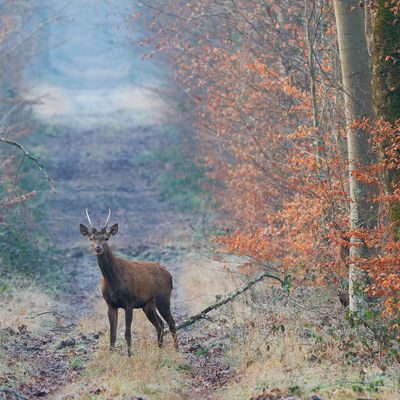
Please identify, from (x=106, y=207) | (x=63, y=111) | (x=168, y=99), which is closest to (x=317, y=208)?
(x=106, y=207)

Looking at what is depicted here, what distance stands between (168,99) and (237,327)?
24192mm

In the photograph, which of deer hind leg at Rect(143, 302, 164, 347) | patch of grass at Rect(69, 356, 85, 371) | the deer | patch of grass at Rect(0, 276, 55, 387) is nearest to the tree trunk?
the deer

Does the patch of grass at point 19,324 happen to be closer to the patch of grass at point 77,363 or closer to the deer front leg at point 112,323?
the patch of grass at point 77,363

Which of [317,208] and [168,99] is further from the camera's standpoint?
[168,99]

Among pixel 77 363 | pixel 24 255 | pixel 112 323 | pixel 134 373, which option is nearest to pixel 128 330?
pixel 112 323

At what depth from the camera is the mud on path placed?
1178cm

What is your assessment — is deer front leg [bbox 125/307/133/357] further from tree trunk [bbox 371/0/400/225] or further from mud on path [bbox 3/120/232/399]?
tree trunk [bbox 371/0/400/225]

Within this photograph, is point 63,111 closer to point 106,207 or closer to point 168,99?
point 168,99

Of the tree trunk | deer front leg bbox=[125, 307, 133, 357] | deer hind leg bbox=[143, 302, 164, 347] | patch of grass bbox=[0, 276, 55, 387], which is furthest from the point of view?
deer hind leg bbox=[143, 302, 164, 347]

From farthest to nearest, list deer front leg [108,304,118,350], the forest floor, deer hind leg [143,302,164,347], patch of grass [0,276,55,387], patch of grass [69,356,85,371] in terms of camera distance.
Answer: deer hind leg [143,302,164,347] → deer front leg [108,304,118,350] → patch of grass [69,356,85,371] → patch of grass [0,276,55,387] → the forest floor

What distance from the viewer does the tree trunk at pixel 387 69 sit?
36.0ft

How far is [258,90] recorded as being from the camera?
18.3m

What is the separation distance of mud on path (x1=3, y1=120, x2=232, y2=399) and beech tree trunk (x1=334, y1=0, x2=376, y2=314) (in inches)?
104

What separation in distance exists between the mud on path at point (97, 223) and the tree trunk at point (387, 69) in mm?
3274
